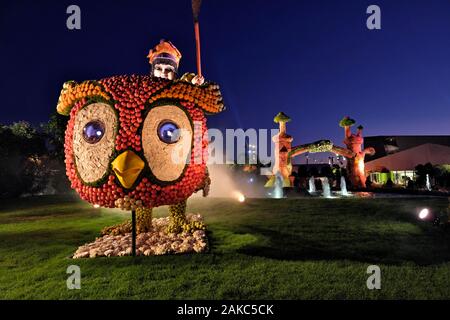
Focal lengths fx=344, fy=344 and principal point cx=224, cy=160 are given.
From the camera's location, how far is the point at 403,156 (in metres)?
27.5

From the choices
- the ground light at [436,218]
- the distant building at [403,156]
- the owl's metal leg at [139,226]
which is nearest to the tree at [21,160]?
the owl's metal leg at [139,226]

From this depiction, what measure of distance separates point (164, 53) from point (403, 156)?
25.9 metres

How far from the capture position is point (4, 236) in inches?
341

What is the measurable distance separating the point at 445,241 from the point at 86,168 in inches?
271

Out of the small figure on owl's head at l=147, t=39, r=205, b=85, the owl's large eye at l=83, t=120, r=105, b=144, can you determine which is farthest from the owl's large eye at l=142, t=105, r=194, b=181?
the small figure on owl's head at l=147, t=39, r=205, b=85

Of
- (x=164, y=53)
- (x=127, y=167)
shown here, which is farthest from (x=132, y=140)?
(x=164, y=53)

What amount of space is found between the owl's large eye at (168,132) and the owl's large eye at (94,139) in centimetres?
71

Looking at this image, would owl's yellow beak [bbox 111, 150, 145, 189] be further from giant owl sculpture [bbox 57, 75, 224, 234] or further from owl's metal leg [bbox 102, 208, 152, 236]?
owl's metal leg [bbox 102, 208, 152, 236]

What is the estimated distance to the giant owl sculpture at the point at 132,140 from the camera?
5.43 meters

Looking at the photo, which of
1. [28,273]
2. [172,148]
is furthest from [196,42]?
[28,273]

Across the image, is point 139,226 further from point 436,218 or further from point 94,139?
point 436,218

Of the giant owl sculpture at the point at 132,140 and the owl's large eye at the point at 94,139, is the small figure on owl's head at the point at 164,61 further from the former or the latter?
the owl's large eye at the point at 94,139

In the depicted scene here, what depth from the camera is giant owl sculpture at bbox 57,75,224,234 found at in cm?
543

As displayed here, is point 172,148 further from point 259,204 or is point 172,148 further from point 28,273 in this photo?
point 259,204
